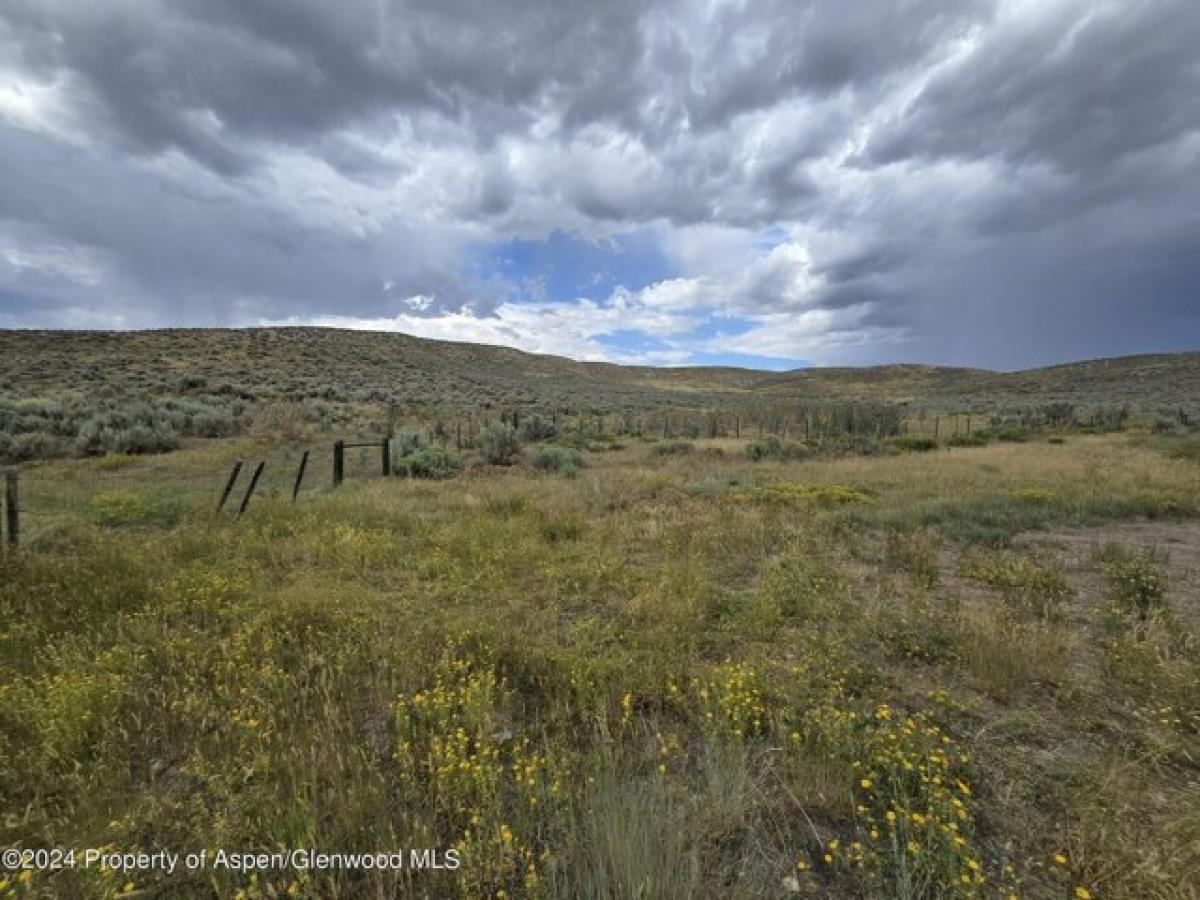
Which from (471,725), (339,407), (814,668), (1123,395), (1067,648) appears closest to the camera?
(471,725)

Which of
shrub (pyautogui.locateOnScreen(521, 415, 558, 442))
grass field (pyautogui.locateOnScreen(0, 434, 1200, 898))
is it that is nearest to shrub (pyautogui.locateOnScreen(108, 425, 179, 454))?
grass field (pyautogui.locateOnScreen(0, 434, 1200, 898))

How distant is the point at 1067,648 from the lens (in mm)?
4801

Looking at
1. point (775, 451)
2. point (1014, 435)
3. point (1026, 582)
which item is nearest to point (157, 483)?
point (1026, 582)

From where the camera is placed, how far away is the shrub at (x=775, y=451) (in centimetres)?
1956

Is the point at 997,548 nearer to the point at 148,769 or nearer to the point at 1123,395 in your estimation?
the point at 148,769

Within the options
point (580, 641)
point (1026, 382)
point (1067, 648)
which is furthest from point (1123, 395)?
point (580, 641)

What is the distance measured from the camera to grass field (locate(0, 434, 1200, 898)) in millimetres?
2594

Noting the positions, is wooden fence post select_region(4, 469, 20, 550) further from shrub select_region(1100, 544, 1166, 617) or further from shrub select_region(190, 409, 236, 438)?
shrub select_region(190, 409, 236, 438)

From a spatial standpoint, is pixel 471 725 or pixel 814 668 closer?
pixel 471 725

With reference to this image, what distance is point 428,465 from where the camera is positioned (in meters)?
15.0

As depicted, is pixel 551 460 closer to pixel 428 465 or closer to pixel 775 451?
pixel 428 465

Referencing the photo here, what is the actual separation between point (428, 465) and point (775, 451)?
42.3 ft

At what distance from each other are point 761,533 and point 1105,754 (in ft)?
17.5

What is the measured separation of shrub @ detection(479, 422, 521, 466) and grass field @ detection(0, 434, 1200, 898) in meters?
9.43
